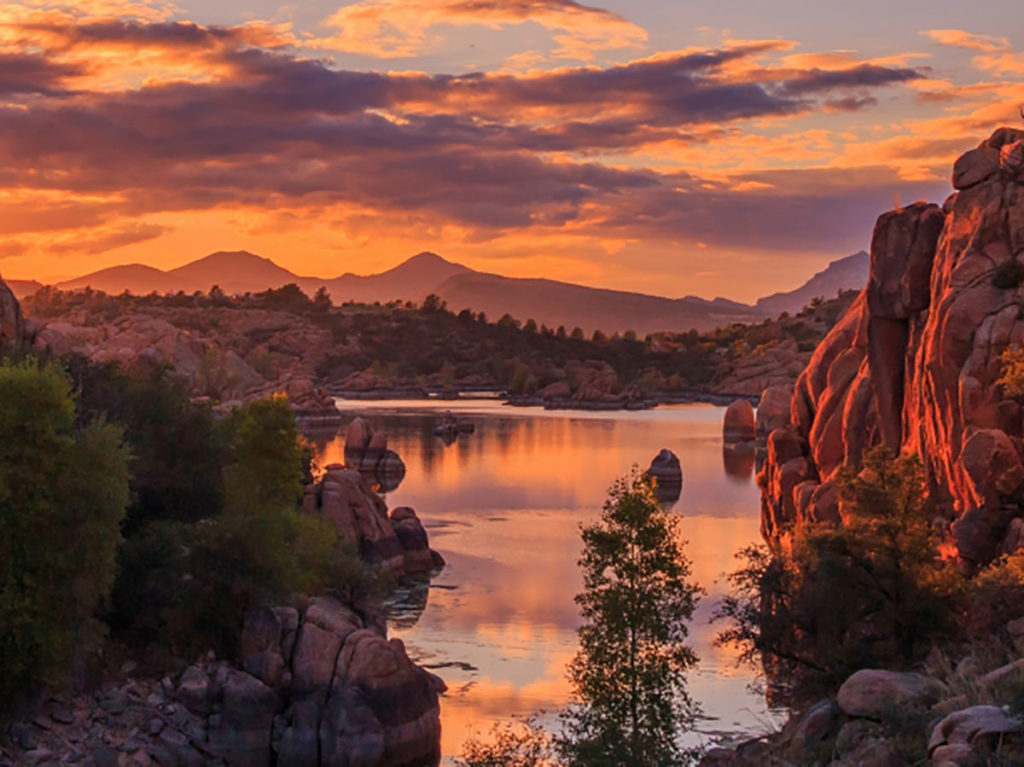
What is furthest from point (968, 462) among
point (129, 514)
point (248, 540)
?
point (129, 514)

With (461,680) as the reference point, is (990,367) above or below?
above

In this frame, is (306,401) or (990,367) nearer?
(990,367)

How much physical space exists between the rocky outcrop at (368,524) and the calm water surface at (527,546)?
186cm

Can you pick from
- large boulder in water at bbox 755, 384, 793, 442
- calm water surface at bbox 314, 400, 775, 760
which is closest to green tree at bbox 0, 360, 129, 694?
calm water surface at bbox 314, 400, 775, 760

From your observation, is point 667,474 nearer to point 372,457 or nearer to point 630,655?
point 372,457

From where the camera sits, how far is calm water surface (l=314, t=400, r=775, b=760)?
43062mm

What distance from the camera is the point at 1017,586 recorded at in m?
32.8

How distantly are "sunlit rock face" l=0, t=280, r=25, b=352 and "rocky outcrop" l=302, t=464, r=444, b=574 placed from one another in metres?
14.2

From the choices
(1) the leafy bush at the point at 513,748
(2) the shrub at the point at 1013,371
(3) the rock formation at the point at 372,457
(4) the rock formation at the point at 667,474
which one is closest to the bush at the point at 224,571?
(1) the leafy bush at the point at 513,748

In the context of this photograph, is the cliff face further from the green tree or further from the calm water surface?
the green tree

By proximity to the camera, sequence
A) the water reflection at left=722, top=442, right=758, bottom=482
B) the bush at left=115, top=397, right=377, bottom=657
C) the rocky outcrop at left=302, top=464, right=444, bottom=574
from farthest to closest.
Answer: the water reflection at left=722, top=442, right=758, bottom=482, the rocky outcrop at left=302, top=464, right=444, bottom=574, the bush at left=115, top=397, right=377, bottom=657

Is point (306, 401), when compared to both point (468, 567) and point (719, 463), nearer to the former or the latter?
point (719, 463)

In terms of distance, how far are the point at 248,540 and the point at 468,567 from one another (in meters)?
25.2

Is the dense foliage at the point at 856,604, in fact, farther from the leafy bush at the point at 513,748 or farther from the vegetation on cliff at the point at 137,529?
the vegetation on cliff at the point at 137,529
